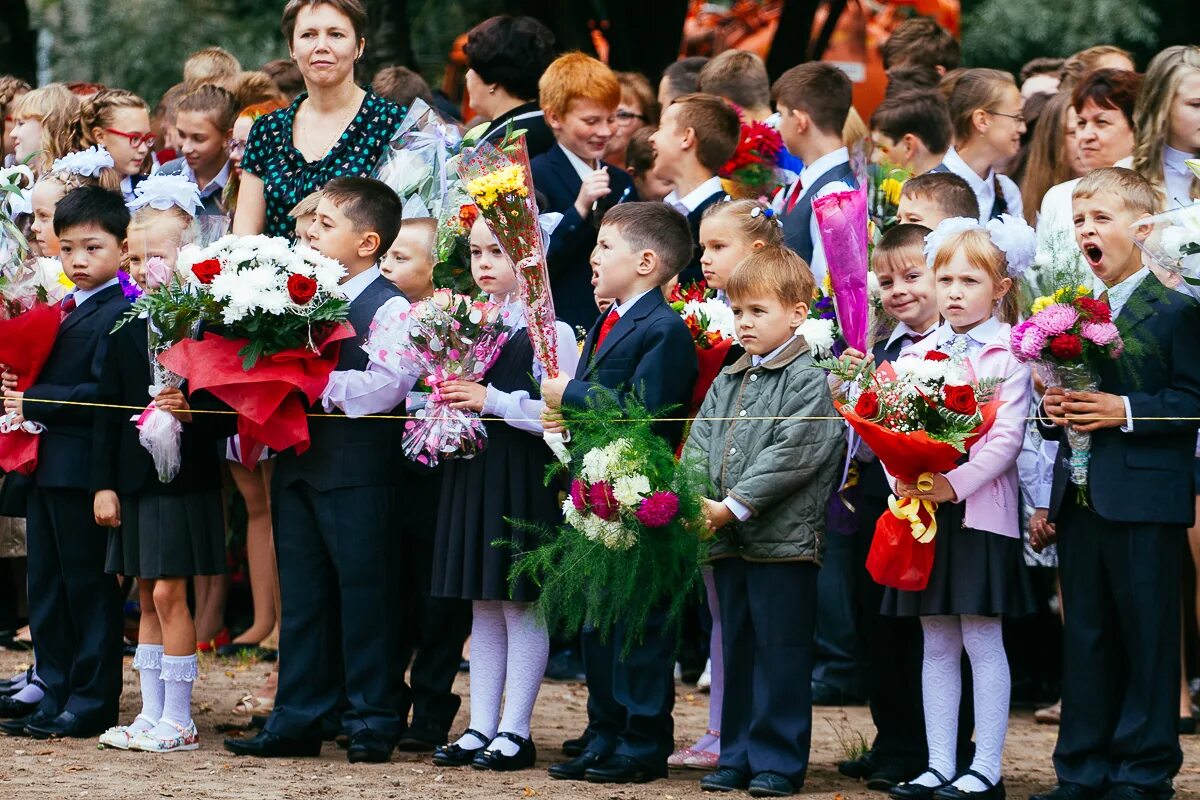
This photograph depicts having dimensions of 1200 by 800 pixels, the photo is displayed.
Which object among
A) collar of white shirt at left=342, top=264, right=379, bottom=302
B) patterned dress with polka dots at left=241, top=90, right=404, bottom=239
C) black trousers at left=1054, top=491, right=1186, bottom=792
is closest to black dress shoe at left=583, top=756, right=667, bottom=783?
black trousers at left=1054, top=491, right=1186, bottom=792

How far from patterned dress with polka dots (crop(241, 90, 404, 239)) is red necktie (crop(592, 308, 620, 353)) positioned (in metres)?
1.38

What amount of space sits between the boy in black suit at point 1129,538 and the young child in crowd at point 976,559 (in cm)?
20

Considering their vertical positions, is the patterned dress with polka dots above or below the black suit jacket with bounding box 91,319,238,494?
above

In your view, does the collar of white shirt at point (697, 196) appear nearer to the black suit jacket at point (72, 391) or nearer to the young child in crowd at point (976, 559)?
the young child in crowd at point (976, 559)

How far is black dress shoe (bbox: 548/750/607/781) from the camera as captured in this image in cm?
677

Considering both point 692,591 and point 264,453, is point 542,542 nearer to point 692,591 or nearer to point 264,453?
point 692,591

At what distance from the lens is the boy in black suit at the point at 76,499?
7.53 metres

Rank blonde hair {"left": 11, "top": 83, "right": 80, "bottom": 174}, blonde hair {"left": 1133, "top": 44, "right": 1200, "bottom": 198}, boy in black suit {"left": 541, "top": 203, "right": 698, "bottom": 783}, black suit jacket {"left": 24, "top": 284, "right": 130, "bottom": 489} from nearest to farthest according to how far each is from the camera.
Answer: boy in black suit {"left": 541, "top": 203, "right": 698, "bottom": 783}
black suit jacket {"left": 24, "top": 284, "right": 130, "bottom": 489}
blonde hair {"left": 1133, "top": 44, "right": 1200, "bottom": 198}
blonde hair {"left": 11, "top": 83, "right": 80, "bottom": 174}

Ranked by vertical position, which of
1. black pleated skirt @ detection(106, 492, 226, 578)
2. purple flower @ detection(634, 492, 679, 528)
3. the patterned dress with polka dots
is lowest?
black pleated skirt @ detection(106, 492, 226, 578)

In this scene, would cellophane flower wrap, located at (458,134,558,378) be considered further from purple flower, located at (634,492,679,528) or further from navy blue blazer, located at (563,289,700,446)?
purple flower, located at (634,492,679,528)

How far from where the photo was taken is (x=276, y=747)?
7023mm

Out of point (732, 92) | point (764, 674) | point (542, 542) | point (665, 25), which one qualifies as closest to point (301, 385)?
point (542, 542)

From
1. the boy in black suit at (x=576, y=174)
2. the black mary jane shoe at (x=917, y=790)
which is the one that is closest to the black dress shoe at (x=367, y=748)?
the black mary jane shoe at (x=917, y=790)

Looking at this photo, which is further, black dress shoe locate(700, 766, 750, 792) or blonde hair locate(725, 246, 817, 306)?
blonde hair locate(725, 246, 817, 306)
